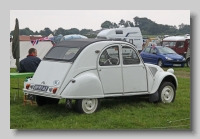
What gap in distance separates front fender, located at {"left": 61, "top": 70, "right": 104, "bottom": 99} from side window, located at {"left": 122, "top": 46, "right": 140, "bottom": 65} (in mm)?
871

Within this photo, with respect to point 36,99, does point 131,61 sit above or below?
above

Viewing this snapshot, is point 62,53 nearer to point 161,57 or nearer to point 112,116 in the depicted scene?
point 112,116

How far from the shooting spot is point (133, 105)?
35.4 feet

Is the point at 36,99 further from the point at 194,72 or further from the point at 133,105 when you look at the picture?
the point at 194,72

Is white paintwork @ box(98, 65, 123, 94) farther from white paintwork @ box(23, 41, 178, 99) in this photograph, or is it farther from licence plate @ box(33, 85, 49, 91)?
licence plate @ box(33, 85, 49, 91)

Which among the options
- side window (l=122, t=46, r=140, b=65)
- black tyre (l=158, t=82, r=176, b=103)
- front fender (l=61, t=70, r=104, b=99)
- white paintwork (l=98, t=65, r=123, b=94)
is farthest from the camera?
black tyre (l=158, t=82, r=176, b=103)

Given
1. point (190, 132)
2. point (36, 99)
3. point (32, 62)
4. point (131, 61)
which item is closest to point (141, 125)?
point (190, 132)

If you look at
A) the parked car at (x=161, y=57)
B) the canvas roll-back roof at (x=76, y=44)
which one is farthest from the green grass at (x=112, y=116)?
the parked car at (x=161, y=57)

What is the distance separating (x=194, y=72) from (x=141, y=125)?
147 centimetres

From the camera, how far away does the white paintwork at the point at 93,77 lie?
952cm

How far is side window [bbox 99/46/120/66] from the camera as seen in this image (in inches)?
397

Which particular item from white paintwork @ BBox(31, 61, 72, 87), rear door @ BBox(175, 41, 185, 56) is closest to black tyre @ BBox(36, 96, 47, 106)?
white paintwork @ BBox(31, 61, 72, 87)

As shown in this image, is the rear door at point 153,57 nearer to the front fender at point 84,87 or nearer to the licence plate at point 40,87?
the front fender at point 84,87

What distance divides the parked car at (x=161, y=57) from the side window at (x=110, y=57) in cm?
983
